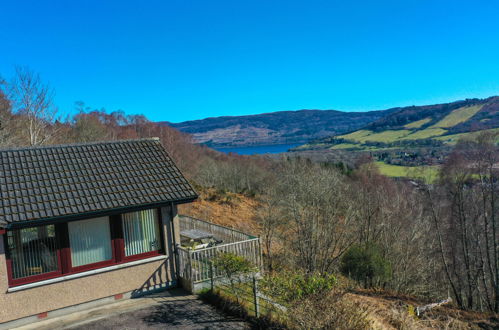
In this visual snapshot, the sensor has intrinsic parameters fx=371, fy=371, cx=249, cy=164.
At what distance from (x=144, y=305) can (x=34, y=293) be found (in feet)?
8.77

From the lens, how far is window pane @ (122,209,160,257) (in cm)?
1050

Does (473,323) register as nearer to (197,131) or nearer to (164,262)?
(164,262)

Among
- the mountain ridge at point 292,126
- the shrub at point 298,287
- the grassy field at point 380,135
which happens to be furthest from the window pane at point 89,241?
the grassy field at point 380,135

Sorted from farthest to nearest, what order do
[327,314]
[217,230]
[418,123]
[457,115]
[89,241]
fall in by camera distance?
[418,123], [457,115], [217,230], [89,241], [327,314]

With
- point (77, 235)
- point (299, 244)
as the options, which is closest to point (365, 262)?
point (299, 244)

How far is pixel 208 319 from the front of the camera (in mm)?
8922

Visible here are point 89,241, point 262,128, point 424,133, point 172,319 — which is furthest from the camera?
point 262,128

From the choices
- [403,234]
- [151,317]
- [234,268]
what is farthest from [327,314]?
[403,234]

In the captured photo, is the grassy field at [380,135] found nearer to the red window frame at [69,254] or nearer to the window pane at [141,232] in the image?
the window pane at [141,232]

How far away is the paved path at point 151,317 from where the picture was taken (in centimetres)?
870

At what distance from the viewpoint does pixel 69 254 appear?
9.66m

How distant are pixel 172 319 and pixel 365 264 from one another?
470 inches

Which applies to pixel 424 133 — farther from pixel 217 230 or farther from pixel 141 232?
pixel 141 232

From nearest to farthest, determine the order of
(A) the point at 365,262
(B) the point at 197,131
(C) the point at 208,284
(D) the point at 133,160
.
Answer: (C) the point at 208,284, (D) the point at 133,160, (A) the point at 365,262, (B) the point at 197,131
